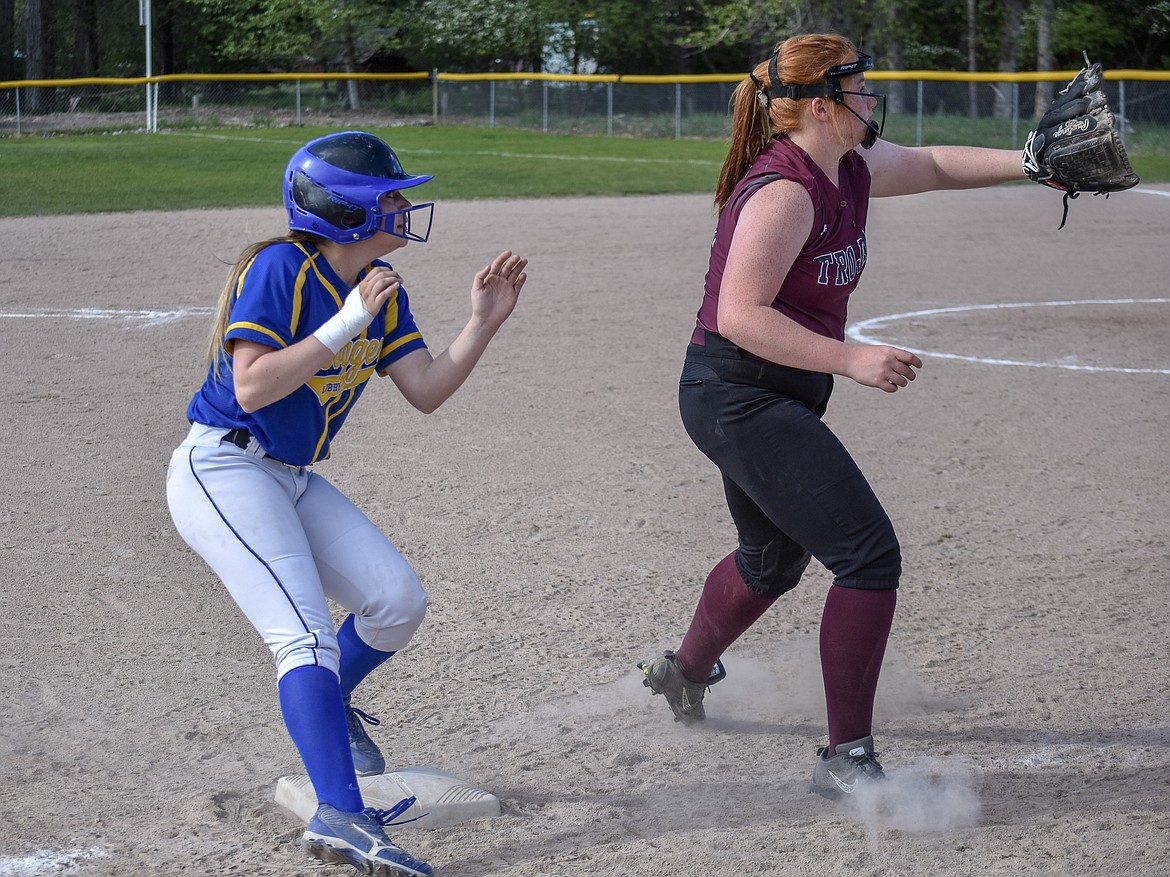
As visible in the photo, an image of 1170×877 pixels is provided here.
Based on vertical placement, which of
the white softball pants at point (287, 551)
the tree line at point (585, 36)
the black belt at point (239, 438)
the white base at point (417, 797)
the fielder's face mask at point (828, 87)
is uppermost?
the tree line at point (585, 36)

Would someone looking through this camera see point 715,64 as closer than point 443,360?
No

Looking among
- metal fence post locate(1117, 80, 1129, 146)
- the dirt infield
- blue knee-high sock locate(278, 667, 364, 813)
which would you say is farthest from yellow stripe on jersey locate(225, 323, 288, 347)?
metal fence post locate(1117, 80, 1129, 146)

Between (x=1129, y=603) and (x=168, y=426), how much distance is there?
15.1 ft

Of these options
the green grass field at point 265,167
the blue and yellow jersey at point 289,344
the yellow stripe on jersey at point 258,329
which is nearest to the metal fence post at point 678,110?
the green grass field at point 265,167

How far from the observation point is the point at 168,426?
6.77 meters

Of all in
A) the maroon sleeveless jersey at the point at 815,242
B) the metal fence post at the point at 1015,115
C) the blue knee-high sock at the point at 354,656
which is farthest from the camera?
the metal fence post at the point at 1015,115

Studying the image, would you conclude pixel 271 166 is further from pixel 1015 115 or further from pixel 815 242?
pixel 815 242

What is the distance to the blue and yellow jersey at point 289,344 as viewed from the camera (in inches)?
118

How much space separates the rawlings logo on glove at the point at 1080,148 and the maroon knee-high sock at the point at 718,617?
1.39 metres

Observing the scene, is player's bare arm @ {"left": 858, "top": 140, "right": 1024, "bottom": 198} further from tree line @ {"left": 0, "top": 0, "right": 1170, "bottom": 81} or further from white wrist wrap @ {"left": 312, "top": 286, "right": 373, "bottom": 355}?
tree line @ {"left": 0, "top": 0, "right": 1170, "bottom": 81}

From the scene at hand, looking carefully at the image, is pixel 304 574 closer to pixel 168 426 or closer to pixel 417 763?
pixel 417 763

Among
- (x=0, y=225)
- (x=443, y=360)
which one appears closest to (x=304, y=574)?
(x=443, y=360)

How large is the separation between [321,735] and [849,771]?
1.32 meters

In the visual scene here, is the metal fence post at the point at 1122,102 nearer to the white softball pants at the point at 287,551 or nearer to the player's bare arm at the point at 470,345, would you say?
the player's bare arm at the point at 470,345
